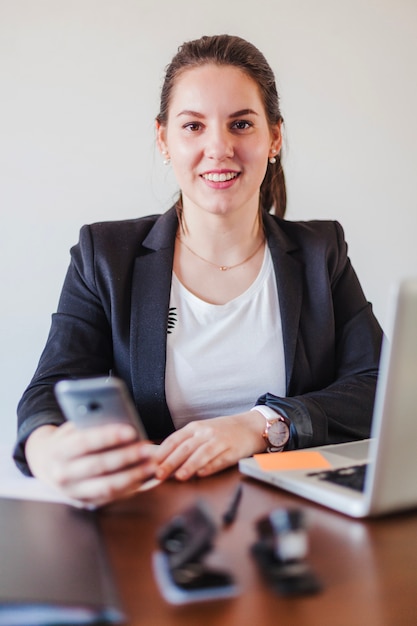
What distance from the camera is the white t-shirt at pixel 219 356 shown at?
1.68 m

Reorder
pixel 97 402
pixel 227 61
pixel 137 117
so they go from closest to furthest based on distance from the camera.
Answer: pixel 97 402 < pixel 227 61 < pixel 137 117

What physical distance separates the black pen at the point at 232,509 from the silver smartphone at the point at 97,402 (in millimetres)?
163

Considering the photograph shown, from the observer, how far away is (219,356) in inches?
67.1

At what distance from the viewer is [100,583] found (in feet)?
2.50

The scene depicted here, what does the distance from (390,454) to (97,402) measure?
33 cm

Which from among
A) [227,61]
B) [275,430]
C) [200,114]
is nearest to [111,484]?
[275,430]

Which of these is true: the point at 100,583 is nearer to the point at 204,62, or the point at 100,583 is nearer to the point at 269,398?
the point at 269,398

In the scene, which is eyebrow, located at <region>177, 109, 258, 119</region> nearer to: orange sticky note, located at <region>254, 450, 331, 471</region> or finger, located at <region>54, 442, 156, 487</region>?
orange sticky note, located at <region>254, 450, 331, 471</region>

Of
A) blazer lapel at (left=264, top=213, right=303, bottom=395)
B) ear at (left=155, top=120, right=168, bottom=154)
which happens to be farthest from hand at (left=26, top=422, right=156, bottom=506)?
ear at (left=155, top=120, right=168, bottom=154)

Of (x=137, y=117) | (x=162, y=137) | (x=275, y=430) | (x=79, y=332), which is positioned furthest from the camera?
(x=137, y=117)

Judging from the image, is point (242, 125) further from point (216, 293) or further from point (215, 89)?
point (216, 293)

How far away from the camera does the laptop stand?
0.82m

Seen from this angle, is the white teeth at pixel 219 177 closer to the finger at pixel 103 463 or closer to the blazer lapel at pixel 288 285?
the blazer lapel at pixel 288 285

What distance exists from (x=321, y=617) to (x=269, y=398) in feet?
2.37
